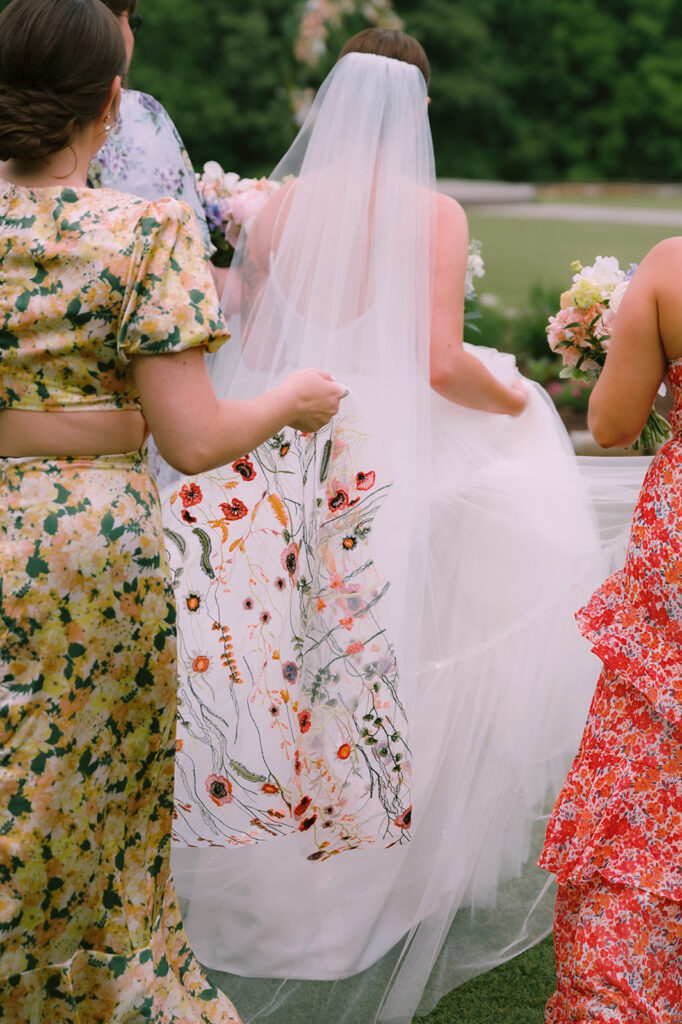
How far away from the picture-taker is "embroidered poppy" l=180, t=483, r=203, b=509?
290 cm

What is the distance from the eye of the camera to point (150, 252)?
1.94 metres

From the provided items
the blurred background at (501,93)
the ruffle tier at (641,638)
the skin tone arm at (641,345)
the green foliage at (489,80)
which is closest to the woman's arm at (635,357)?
the skin tone arm at (641,345)

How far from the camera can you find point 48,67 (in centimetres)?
192

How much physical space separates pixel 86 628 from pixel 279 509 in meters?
0.87

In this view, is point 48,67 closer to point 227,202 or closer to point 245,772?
point 245,772

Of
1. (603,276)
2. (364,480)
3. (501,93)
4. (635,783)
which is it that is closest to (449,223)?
(603,276)

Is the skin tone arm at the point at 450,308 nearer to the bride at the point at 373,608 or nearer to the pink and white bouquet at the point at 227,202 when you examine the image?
the bride at the point at 373,608

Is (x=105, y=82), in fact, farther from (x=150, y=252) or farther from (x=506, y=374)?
(x=506, y=374)

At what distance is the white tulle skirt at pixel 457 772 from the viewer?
118 inches

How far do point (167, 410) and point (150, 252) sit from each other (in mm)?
247

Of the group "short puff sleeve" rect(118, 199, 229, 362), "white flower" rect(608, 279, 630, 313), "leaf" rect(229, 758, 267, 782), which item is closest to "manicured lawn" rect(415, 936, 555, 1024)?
"leaf" rect(229, 758, 267, 782)

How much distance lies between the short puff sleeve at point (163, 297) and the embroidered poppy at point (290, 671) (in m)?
1.06

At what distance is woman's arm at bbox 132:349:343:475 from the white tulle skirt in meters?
0.88

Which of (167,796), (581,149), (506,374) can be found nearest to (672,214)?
(581,149)
